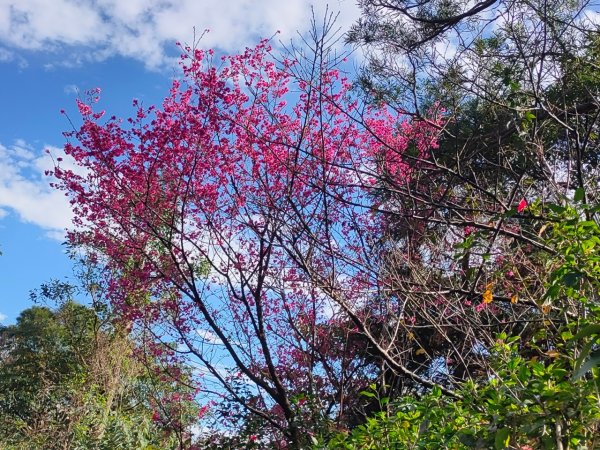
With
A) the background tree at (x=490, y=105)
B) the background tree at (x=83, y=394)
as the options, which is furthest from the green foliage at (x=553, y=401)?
the background tree at (x=83, y=394)

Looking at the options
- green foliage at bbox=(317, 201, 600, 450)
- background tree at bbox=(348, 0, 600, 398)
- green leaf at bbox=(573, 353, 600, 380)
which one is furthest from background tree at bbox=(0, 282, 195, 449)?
green leaf at bbox=(573, 353, 600, 380)

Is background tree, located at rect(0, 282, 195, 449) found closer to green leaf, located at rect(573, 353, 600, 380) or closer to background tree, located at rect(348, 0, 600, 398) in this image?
background tree, located at rect(348, 0, 600, 398)

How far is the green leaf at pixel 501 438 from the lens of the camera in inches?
60.3

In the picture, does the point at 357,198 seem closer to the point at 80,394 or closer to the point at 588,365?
the point at 588,365

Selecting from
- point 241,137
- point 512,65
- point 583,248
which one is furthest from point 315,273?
point 583,248

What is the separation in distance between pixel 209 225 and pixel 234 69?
1338 mm

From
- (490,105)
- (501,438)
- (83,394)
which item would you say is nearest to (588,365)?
(501,438)

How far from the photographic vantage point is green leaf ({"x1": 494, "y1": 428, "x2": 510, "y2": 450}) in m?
1.53

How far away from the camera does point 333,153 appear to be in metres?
4.78

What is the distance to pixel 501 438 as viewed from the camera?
5.08 feet

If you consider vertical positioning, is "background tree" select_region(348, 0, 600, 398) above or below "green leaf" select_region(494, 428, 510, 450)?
above

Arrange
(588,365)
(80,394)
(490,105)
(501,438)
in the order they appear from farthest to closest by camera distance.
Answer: (80,394) < (490,105) < (501,438) < (588,365)

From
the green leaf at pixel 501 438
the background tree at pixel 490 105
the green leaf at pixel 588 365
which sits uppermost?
the background tree at pixel 490 105

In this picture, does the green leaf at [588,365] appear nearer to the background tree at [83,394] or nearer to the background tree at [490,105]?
the background tree at [490,105]
